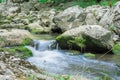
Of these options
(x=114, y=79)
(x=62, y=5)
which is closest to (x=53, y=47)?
(x=114, y=79)

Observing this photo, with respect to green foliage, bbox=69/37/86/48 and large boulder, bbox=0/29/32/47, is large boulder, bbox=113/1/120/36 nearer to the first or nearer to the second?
green foliage, bbox=69/37/86/48

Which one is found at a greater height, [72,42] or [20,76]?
[20,76]

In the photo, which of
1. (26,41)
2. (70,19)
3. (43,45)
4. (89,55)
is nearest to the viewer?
(89,55)

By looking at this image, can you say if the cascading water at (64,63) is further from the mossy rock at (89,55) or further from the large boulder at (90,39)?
the large boulder at (90,39)

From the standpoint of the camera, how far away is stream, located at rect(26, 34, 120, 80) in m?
8.50

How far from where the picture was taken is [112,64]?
1012cm

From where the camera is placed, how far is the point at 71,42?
39.2 ft

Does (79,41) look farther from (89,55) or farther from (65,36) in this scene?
(89,55)

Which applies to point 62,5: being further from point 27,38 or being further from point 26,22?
point 27,38

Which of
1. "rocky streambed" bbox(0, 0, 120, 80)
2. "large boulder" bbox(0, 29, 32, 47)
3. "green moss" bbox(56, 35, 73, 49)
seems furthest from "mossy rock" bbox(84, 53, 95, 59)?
"large boulder" bbox(0, 29, 32, 47)

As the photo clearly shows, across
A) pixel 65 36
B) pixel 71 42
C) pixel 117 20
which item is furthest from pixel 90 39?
pixel 117 20

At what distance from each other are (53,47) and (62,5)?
12804 millimetres

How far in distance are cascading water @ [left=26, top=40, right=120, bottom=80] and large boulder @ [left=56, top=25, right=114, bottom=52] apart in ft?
1.54

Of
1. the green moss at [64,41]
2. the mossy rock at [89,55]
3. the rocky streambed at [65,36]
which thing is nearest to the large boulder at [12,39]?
the rocky streambed at [65,36]
